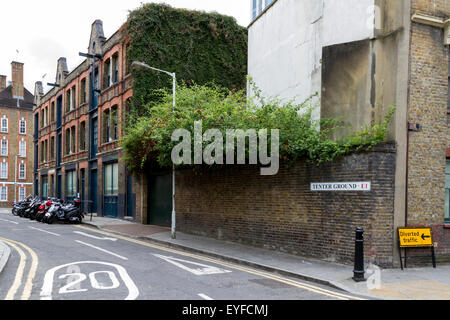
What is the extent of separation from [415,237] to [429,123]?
120 inches

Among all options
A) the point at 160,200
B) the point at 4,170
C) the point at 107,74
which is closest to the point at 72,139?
the point at 107,74

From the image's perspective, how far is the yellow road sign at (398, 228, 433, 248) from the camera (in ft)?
34.2

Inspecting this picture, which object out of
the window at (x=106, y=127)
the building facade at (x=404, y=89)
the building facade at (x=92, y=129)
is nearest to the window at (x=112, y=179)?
the building facade at (x=92, y=129)

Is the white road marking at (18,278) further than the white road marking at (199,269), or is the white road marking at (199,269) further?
the white road marking at (199,269)

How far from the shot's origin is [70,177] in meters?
35.2

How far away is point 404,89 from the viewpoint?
10.9 m

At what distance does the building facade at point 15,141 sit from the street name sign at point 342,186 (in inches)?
2096

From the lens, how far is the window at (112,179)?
1029 inches

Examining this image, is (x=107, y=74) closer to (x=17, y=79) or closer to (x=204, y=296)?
(x=204, y=296)

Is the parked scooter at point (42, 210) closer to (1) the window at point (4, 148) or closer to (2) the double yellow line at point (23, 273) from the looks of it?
(2) the double yellow line at point (23, 273)

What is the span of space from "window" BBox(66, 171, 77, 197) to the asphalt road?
21.3 m

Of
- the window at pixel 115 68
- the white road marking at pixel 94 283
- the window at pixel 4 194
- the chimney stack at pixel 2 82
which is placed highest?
the chimney stack at pixel 2 82

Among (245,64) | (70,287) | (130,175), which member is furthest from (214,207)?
(245,64)
